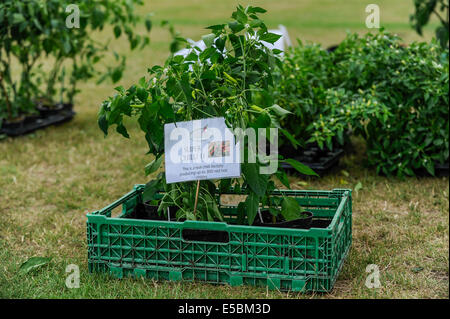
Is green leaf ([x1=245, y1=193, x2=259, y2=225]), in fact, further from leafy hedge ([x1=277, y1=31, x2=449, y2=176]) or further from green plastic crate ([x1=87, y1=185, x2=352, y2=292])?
leafy hedge ([x1=277, y1=31, x2=449, y2=176])

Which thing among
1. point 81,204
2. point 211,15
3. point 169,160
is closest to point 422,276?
point 169,160

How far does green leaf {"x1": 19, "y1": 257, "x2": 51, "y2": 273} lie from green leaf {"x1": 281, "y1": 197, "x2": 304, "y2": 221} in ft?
3.25

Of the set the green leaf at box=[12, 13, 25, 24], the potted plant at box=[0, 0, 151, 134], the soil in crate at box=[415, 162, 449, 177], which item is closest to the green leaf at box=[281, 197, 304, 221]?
the soil in crate at box=[415, 162, 449, 177]

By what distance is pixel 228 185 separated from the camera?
239 centimetres

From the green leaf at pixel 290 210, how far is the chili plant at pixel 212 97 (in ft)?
0.25

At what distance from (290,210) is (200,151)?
1.36 ft

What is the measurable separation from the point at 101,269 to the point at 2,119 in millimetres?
2794

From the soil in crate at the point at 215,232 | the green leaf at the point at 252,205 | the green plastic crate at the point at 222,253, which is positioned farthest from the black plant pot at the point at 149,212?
the green leaf at the point at 252,205

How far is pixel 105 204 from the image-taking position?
336 cm

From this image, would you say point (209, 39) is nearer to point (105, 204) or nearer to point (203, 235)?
point (203, 235)

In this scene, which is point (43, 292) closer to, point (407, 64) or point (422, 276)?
point (422, 276)

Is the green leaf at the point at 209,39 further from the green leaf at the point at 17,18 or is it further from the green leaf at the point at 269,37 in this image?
the green leaf at the point at 17,18

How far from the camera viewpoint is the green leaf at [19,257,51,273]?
2438mm

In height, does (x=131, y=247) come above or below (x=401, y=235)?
above
